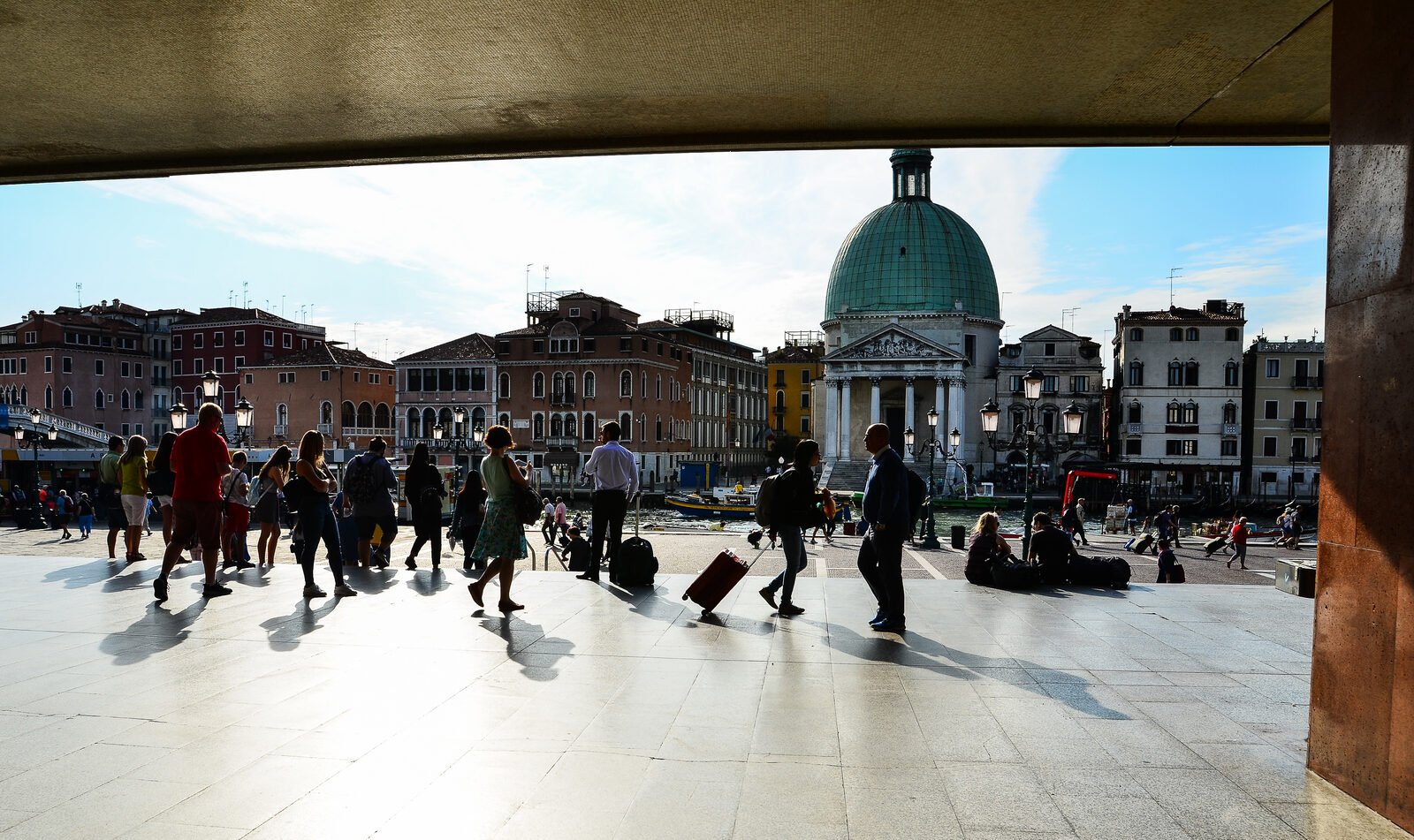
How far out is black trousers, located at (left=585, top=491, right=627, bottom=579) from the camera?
31.3ft

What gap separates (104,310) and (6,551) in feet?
232

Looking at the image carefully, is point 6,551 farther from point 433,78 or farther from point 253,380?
point 253,380

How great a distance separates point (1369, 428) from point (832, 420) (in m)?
66.0

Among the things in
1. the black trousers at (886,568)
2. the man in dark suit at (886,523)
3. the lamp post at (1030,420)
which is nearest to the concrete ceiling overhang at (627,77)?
the man in dark suit at (886,523)

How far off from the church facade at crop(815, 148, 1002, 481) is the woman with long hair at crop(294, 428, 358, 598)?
59.8 metres

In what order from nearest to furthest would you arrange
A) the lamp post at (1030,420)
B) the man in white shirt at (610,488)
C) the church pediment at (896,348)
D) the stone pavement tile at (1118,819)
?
1. the stone pavement tile at (1118,819)
2. the man in white shirt at (610,488)
3. the lamp post at (1030,420)
4. the church pediment at (896,348)

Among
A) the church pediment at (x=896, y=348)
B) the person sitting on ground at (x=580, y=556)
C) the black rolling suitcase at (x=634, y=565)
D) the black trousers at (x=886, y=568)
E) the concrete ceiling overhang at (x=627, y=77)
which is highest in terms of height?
the church pediment at (x=896, y=348)

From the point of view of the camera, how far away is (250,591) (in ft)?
29.1

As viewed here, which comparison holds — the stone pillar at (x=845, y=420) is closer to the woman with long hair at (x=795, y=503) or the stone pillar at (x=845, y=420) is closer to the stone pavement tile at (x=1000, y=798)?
the woman with long hair at (x=795, y=503)

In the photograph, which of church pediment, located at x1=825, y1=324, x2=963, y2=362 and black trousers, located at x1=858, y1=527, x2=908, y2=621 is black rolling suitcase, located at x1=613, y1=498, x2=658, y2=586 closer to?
black trousers, located at x1=858, y1=527, x2=908, y2=621

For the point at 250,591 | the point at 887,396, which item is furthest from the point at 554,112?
the point at 887,396

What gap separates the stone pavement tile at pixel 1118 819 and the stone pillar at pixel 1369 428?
908 mm

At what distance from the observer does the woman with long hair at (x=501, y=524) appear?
7703mm

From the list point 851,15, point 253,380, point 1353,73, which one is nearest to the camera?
point 1353,73
